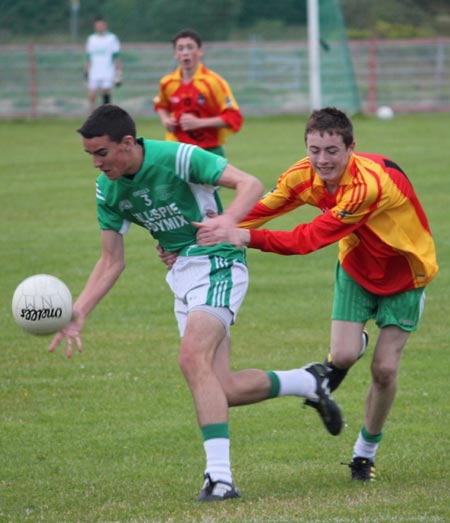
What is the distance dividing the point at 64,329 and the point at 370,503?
5.62 ft

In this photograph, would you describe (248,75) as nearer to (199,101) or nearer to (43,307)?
(199,101)

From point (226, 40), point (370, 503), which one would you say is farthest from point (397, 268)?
point (226, 40)

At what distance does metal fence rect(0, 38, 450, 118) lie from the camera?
32250 mm

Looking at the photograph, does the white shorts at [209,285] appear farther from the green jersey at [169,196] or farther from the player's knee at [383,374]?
the player's knee at [383,374]

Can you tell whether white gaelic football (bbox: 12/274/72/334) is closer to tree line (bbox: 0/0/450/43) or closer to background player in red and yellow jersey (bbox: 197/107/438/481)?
background player in red and yellow jersey (bbox: 197/107/438/481)

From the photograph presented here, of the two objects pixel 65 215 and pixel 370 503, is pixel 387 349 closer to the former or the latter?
pixel 370 503

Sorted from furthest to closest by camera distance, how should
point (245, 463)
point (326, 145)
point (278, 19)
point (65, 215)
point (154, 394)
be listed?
point (278, 19), point (65, 215), point (154, 394), point (245, 463), point (326, 145)

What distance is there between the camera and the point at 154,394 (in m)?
8.23

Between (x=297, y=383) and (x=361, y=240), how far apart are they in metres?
0.81

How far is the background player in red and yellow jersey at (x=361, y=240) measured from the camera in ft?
19.1

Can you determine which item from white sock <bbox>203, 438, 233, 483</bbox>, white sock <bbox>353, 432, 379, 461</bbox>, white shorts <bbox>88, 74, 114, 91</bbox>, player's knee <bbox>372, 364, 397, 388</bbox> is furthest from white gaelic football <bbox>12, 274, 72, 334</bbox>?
white shorts <bbox>88, 74, 114, 91</bbox>

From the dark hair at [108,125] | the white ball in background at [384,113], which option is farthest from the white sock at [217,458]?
the white ball in background at [384,113]

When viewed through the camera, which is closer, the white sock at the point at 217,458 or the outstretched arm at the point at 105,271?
the white sock at the point at 217,458

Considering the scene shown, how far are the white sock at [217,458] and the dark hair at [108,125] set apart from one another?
59.2 inches
